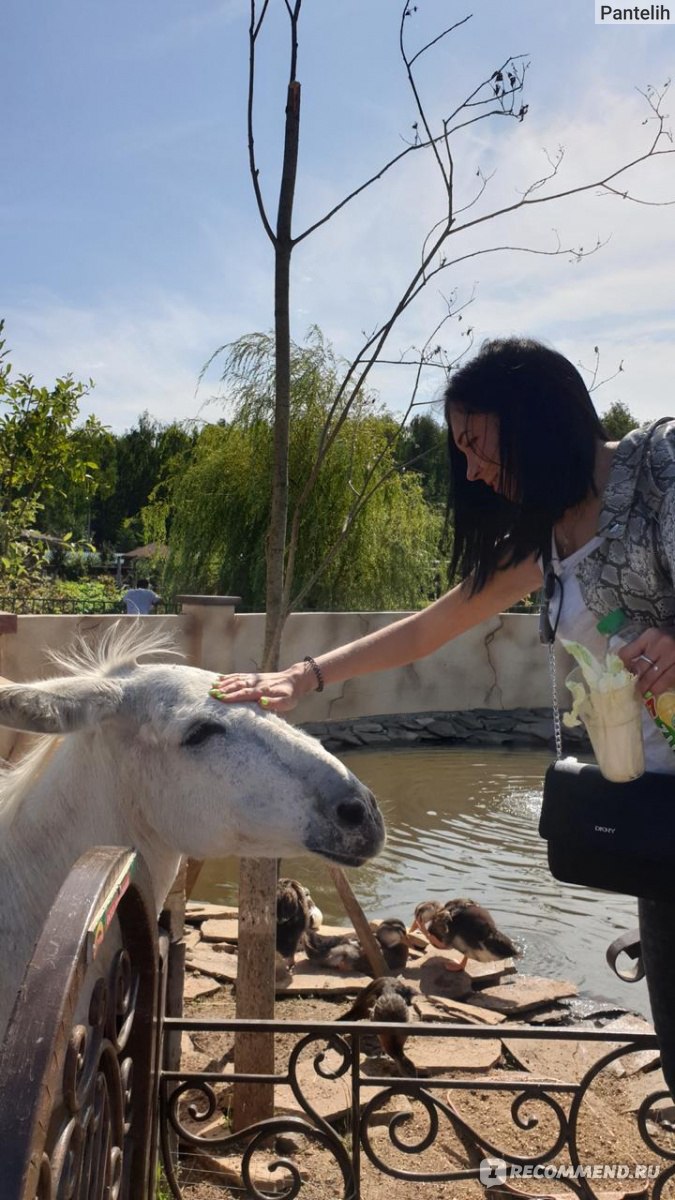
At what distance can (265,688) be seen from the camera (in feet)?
7.85

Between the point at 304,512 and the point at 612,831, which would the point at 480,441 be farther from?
the point at 304,512

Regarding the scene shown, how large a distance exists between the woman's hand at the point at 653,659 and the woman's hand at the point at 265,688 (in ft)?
2.87

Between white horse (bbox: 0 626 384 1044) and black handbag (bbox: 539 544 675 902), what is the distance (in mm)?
385

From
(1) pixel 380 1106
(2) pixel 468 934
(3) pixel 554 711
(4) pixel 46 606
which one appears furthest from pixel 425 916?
(4) pixel 46 606

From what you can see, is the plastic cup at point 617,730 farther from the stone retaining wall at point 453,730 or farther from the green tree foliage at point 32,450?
the stone retaining wall at point 453,730

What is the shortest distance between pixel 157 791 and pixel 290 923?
129 inches

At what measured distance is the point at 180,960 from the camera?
3.01 m

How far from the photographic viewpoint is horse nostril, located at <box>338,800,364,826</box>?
6.86 ft

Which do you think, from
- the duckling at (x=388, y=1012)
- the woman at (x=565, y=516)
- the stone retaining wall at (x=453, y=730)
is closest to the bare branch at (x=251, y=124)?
the woman at (x=565, y=516)

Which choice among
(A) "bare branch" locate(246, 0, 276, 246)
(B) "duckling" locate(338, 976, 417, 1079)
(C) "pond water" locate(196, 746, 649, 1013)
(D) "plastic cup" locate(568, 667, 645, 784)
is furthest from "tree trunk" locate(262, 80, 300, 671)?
(C) "pond water" locate(196, 746, 649, 1013)

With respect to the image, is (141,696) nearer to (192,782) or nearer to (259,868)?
(192,782)

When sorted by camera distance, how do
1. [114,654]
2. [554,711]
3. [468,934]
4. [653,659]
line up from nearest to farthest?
1. [653,659]
2. [554,711]
3. [114,654]
4. [468,934]

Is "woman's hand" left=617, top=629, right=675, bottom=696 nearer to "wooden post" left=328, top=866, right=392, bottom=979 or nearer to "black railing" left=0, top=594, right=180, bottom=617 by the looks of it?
"wooden post" left=328, top=866, right=392, bottom=979

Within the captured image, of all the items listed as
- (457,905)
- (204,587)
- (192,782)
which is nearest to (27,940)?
(192,782)
